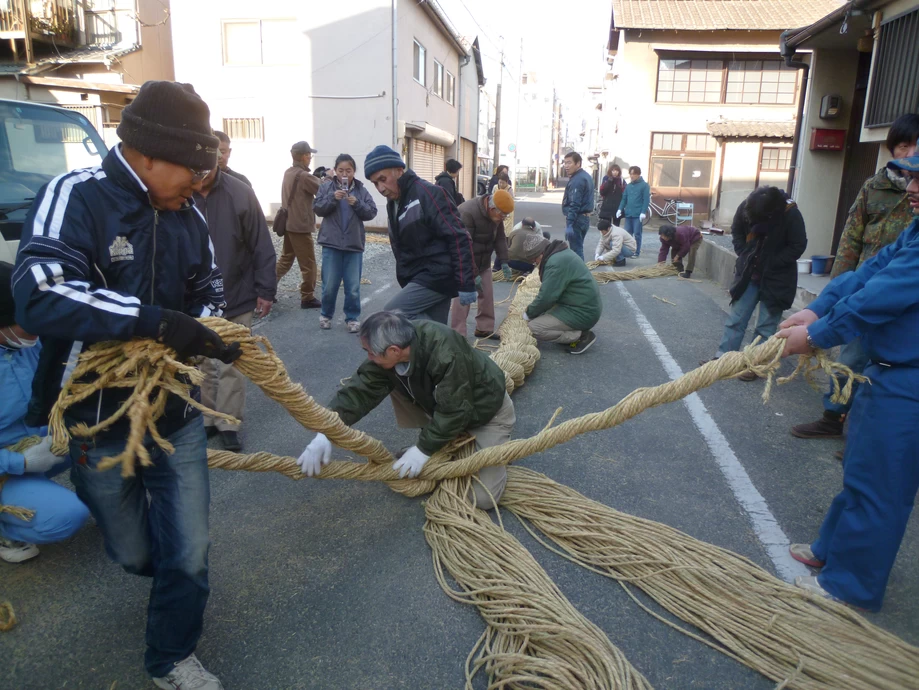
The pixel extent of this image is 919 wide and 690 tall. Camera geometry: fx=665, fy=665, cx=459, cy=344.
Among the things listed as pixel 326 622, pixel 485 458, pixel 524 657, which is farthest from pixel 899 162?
pixel 326 622

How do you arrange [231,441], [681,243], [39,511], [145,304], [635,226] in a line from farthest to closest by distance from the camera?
[635,226] → [681,243] → [231,441] → [39,511] → [145,304]

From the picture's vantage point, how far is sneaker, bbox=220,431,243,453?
157 inches

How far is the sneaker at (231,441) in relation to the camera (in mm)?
3996

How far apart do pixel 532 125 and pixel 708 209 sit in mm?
55689

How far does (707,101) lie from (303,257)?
17928 mm

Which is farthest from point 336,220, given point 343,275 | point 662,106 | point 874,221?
point 662,106

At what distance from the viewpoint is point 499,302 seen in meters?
8.76

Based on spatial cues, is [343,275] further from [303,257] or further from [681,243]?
[681,243]

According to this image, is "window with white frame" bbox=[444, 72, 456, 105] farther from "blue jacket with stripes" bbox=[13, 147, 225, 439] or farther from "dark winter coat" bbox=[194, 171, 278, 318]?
"blue jacket with stripes" bbox=[13, 147, 225, 439]

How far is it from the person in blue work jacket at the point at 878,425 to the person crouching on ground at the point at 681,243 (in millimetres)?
8987

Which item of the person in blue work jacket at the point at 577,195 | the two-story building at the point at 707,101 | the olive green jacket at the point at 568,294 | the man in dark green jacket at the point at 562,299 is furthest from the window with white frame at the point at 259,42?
the olive green jacket at the point at 568,294

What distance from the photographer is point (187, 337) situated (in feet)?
6.01

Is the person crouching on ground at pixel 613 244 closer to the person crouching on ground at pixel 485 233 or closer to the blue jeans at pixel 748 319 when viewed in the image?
the person crouching on ground at pixel 485 233

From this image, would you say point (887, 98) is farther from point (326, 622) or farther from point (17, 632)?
point (17, 632)
